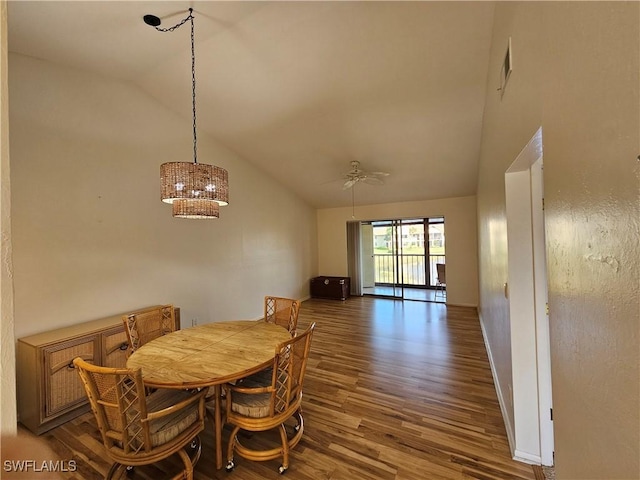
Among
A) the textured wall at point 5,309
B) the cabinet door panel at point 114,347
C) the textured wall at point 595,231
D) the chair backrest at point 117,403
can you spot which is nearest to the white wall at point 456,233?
the textured wall at point 595,231

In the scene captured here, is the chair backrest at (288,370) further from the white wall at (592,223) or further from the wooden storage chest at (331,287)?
the wooden storage chest at (331,287)

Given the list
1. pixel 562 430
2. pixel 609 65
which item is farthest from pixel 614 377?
pixel 609 65

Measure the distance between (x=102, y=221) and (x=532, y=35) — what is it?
3.79 metres

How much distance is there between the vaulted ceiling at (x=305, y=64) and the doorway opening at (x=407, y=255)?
2.97m

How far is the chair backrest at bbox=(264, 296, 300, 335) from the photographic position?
2.64 m

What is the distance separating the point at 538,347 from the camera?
1630 millimetres

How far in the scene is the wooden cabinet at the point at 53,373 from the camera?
2.09 meters

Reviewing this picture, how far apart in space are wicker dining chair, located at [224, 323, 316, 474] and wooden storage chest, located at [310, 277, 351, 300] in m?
4.78

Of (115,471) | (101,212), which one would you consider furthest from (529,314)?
(101,212)

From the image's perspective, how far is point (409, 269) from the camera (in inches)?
303

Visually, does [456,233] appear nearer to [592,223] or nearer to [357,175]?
[357,175]

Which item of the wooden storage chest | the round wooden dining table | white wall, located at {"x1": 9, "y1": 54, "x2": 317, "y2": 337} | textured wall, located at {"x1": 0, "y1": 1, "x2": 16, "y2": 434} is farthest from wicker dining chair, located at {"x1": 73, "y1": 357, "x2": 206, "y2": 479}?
the wooden storage chest

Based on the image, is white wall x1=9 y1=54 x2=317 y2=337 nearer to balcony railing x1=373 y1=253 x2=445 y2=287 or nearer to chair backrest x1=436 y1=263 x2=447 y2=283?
balcony railing x1=373 y1=253 x2=445 y2=287

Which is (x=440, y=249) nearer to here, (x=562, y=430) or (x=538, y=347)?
(x=538, y=347)
